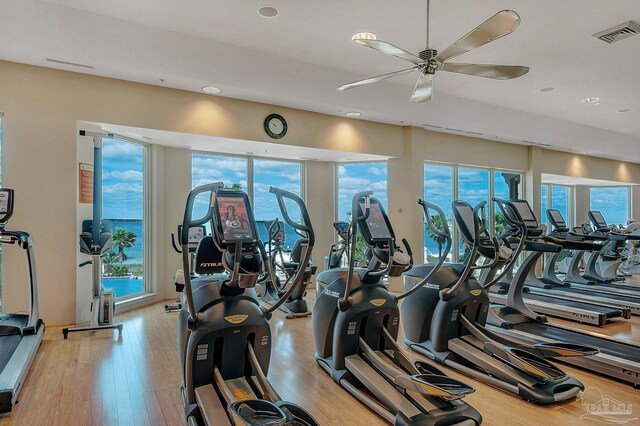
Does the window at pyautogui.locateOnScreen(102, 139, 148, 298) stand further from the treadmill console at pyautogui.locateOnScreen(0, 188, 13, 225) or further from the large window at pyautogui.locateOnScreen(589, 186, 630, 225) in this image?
the large window at pyautogui.locateOnScreen(589, 186, 630, 225)

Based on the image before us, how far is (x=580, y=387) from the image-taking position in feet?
9.71

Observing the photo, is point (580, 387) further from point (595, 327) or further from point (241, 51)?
point (241, 51)

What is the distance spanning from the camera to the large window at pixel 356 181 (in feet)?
25.8

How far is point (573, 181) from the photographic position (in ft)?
36.5

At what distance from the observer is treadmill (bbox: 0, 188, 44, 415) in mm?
2999

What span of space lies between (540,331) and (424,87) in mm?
2940

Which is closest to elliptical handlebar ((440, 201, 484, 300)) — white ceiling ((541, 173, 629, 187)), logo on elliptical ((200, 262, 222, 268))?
logo on elliptical ((200, 262, 222, 268))

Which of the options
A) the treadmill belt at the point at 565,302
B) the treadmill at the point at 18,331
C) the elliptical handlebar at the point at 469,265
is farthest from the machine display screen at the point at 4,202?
the treadmill belt at the point at 565,302

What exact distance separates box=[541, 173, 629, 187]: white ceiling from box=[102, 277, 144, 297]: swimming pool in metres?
9.58

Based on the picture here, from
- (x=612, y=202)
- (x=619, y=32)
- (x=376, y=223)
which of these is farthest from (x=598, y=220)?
(x=376, y=223)

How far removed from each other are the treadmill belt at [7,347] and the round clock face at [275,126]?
3.95 m

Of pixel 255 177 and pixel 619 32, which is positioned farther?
pixel 255 177

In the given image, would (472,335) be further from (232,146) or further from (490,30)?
(232,146)

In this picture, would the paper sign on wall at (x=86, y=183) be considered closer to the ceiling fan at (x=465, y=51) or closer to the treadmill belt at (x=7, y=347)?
the treadmill belt at (x=7, y=347)
